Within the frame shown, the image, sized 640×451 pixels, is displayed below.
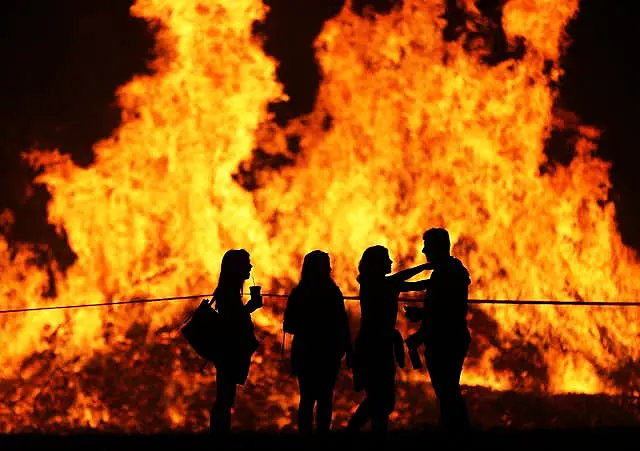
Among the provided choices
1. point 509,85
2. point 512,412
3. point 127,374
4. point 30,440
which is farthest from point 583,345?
point 30,440

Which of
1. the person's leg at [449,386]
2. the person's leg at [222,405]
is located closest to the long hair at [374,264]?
the person's leg at [449,386]

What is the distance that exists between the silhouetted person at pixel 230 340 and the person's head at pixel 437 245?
170cm

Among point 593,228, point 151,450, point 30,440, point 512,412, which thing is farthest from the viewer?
point 593,228

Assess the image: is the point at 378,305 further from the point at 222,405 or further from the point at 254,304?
the point at 222,405

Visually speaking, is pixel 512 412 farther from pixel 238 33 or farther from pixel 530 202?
pixel 238 33

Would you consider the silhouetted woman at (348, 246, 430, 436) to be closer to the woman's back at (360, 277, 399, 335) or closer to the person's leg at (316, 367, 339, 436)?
the woman's back at (360, 277, 399, 335)

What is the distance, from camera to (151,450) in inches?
326

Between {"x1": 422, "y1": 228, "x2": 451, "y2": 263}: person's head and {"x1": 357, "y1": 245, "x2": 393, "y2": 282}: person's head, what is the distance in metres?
0.36

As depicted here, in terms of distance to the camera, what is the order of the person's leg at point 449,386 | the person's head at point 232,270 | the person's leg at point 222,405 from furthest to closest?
1. the person's head at point 232,270
2. the person's leg at point 222,405
3. the person's leg at point 449,386

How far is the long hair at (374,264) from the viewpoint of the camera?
23.1 ft

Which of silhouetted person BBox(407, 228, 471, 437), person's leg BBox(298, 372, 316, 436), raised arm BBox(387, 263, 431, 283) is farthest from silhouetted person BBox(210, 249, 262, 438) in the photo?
silhouetted person BBox(407, 228, 471, 437)

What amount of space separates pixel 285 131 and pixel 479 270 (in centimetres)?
383

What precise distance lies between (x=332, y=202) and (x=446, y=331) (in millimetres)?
6370

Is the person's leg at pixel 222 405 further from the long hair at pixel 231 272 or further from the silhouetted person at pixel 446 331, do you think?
the silhouetted person at pixel 446 331
